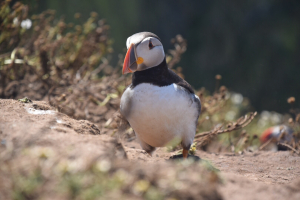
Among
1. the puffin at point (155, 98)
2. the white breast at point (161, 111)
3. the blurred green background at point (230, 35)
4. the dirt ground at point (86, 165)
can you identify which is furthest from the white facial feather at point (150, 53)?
the blurred green background at point (230, 35)

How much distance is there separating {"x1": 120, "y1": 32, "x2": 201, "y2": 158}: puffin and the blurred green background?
5.72 metres

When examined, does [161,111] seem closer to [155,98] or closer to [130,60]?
[155,98]

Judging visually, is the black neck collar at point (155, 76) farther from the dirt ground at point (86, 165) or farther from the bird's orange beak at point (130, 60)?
the dirt ground at point (86, 165)

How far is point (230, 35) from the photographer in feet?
29.6

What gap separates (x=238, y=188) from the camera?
1.85 m

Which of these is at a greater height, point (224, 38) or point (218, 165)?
point (224, 38)

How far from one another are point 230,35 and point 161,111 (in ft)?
22.5

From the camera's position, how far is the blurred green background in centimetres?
849

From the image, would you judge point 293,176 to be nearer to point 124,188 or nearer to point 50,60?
point 124,188

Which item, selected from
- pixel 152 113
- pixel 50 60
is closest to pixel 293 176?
pixel 152 113

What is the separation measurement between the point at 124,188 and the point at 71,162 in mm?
306

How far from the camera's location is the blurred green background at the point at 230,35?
849 cm

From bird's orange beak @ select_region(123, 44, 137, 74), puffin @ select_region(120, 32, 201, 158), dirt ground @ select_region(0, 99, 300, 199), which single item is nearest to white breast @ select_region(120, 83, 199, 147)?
puffin @ select_region(120, 32, 201, 158)

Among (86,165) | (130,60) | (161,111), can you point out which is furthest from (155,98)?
(86,165)
